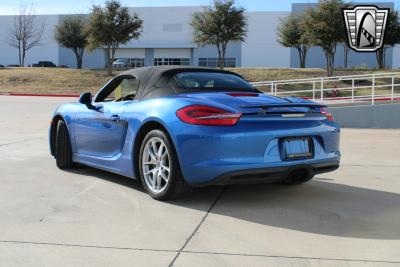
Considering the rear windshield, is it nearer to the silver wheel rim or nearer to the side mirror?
the silver wheel rim

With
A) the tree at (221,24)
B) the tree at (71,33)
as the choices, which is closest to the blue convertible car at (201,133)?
the tree at (221,24)

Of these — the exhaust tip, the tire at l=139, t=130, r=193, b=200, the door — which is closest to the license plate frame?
the exhaust tip

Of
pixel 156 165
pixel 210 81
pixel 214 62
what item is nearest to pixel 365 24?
pixel 214 62

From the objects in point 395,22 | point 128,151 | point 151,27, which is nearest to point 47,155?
point 128,151

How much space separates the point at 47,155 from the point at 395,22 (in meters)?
42.2

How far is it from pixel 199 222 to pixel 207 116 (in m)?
1.00

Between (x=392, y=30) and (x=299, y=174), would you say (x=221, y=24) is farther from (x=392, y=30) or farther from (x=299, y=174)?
(x=299, y=174)

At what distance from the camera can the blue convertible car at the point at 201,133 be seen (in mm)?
5094

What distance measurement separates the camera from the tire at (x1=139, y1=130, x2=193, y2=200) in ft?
17.7

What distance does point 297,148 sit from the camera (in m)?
5.42

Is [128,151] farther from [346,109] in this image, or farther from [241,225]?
[346,109]

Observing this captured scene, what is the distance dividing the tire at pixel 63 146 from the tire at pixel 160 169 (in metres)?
1.95

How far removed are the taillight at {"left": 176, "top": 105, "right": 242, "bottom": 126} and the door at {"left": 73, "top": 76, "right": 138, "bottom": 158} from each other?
3.47ft

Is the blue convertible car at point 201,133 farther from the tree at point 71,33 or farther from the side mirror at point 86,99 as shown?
the tree at point 71,33
